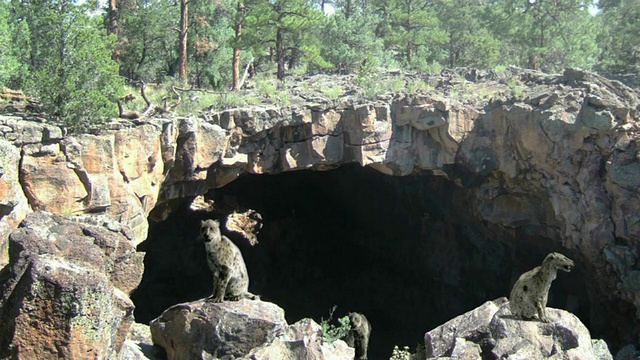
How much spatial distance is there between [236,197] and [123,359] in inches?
586

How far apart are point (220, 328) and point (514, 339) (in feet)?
15.2

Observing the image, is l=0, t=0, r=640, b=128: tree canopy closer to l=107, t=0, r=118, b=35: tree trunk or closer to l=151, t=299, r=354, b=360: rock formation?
l=107, t=0, r=118, b=35: tree trunk

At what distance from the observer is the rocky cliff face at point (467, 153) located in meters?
14.9

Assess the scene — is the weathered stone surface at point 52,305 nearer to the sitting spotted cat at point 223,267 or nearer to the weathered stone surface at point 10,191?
the sitting spotted cat at point 223,267

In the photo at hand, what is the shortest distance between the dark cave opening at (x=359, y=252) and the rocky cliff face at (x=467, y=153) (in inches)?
95.4

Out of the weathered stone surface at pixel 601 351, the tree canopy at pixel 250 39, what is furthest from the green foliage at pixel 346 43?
the weathered stone surface at pixel 601 351

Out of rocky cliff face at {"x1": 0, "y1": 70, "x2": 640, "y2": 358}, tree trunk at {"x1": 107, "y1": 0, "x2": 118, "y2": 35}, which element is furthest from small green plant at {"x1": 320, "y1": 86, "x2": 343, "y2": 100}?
tree trunk at {"x1": 107, "y1": 0, "x2": 118, "y2": 35}

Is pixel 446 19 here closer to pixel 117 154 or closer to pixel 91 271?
pixel 117 154

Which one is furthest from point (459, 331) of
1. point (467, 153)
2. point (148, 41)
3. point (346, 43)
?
point (346, 43)

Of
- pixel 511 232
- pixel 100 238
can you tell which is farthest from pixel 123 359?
pixel 511 232

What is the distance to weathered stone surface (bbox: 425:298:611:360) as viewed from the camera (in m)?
9.83

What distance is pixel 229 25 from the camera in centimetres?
2775

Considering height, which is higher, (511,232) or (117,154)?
(117,154)

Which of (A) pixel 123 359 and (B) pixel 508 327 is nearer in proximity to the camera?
(A) pixel 123 359
